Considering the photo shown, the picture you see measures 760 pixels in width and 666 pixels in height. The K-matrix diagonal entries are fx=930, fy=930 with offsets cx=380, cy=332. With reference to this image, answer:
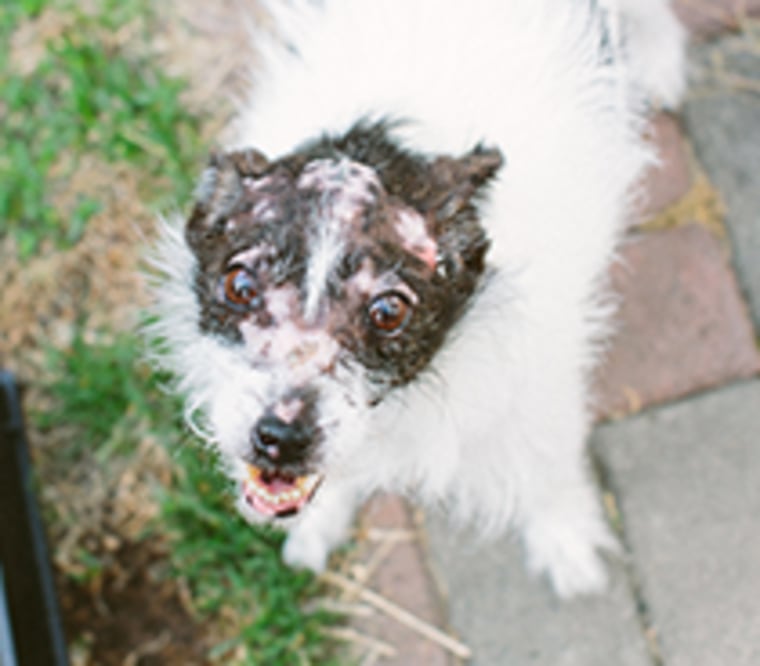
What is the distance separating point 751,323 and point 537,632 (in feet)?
3.66

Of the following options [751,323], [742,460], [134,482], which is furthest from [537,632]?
[134,482]

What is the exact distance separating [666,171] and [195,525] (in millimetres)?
1829

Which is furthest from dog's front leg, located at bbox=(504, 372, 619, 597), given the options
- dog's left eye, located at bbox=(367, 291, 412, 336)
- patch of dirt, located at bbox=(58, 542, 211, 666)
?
patch of dirt, located at bbox=(58, 542, 211, 666)

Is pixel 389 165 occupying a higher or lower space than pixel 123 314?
higher

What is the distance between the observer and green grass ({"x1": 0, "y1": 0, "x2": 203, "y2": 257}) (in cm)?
316

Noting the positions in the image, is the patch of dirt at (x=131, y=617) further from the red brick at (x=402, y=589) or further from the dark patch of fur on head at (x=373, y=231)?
the dark patch of fur on head at (x=373, y=231)

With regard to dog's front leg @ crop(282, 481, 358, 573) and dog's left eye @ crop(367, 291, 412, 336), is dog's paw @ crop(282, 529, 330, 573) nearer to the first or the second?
dog's front leg @ crop(282, 481, 358, 573)

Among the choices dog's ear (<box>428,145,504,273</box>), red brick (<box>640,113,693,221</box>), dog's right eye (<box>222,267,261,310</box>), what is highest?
dog's right eye (<box>222,267,261,310</box>)

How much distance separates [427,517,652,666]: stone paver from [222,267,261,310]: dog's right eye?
1.31m

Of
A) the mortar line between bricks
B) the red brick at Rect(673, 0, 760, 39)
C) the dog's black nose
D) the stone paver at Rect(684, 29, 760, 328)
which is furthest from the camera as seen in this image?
the red brick at Rect(673, 0, 760, 39)

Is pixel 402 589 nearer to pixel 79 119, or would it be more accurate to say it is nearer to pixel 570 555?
pixel 570 555

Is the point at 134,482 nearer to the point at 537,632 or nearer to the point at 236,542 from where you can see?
the point at 236,542

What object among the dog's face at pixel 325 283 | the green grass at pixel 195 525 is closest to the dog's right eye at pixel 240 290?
the dog's face at pixel 325 283

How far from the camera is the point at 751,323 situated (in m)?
2.79
